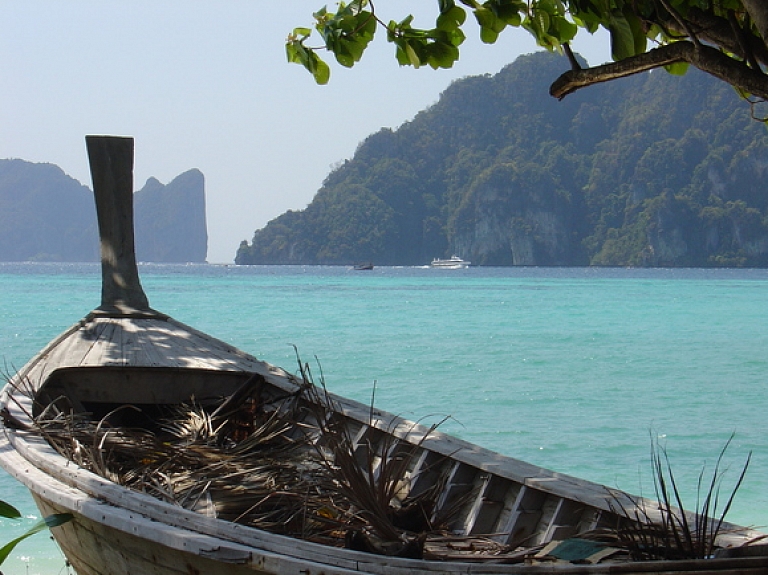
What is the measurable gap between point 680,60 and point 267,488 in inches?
86.5

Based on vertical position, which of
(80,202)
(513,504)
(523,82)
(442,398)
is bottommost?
(442,398)

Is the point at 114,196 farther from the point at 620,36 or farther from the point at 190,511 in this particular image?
the point at 620,36

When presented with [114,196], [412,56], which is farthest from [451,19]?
[114,196]

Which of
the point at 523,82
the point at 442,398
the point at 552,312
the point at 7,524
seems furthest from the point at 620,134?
→ the point at 7,524

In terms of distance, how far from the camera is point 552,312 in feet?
113

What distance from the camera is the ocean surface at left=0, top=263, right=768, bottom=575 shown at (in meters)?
9.55

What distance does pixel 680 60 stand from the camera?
2.31m

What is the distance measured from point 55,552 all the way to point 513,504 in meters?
3.63

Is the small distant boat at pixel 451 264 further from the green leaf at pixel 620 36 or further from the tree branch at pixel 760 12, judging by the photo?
the tree branch at pixel 760 12

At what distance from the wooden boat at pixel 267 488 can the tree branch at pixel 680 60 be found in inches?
42.1

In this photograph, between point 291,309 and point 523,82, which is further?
point 523,82

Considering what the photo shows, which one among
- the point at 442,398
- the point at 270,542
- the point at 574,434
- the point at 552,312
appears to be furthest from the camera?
Answer: the point at 552,312

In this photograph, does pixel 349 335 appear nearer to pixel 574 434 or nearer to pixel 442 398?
pixel 442 398

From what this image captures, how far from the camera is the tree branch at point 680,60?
82.0 inches
